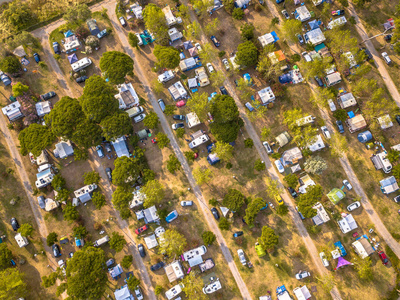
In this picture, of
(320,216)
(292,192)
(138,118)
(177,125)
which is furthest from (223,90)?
(320,216)

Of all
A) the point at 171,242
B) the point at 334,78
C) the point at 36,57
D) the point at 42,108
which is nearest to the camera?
the point at 171,242

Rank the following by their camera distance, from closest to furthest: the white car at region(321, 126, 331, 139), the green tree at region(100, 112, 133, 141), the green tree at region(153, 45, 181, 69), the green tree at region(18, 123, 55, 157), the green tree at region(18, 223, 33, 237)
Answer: the green tree at region(100, 112, 133, 141), the green tree at region(18, 223, 33, 237), the green tree at region(18, 123, 55, 157), the green tree at region(153, 45, 181, 69), the white car at region(321, 126, 331, 139)

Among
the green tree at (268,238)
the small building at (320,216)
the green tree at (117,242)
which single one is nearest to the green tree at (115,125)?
the green tree at (117,242)

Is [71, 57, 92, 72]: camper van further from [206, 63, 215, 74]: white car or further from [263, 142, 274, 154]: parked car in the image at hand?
[263, 142, 274, 154]: parked car

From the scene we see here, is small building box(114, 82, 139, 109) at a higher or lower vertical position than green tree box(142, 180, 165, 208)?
higher

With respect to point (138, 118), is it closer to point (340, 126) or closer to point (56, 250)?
point (56, 250)

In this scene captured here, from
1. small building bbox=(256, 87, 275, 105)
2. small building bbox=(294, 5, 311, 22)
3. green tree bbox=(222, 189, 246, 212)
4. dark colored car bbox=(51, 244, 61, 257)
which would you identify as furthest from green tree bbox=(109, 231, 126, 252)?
small building bbox=(294, 5, 311, 22)

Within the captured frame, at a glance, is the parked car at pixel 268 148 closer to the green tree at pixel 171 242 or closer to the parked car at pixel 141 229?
the green tree at pixel 171 242
